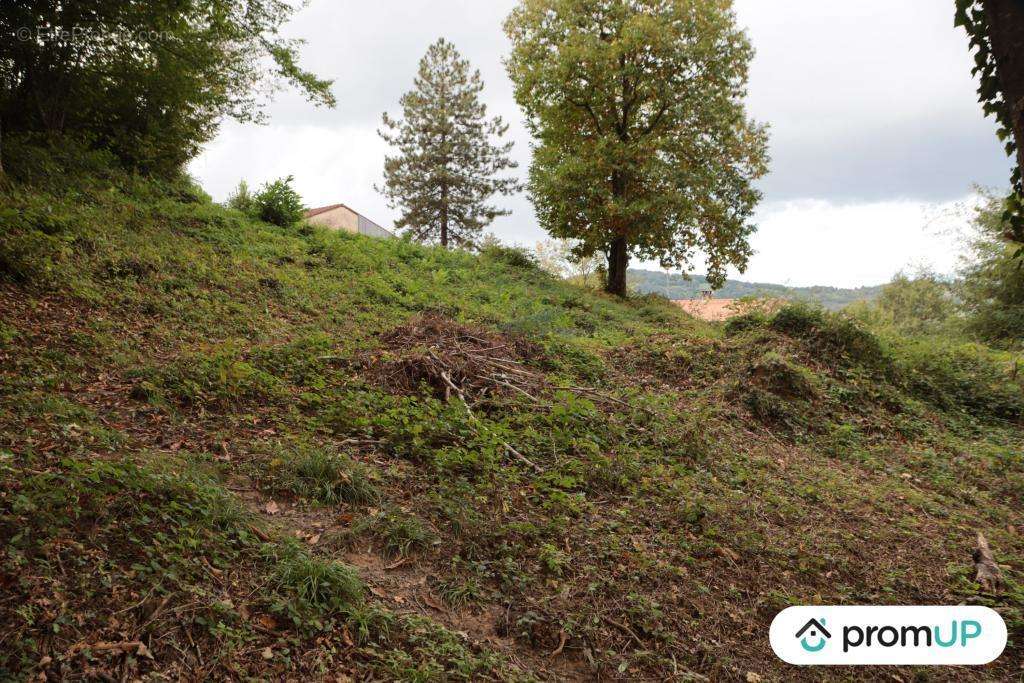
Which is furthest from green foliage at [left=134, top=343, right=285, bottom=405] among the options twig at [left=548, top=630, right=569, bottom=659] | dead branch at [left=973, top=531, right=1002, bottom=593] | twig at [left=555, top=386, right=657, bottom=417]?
dead branch at [left=973, top=531, right=1002, bottom=593]

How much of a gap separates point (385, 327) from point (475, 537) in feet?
22.7

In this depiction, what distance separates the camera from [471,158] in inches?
1442

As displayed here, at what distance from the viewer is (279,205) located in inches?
687

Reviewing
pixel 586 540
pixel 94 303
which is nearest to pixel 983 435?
pixel 586 540

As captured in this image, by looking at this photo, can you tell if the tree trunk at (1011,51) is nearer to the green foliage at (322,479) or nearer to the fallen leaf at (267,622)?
the fallen leaf at (267,622)

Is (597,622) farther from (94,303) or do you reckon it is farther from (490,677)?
(94,303)

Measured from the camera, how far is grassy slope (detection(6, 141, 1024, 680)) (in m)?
3.55

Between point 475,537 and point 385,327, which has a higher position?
point 385,327

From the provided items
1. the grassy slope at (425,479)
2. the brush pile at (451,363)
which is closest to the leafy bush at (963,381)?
the grassy slope at (425,479)

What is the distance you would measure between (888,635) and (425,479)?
12.7 feet

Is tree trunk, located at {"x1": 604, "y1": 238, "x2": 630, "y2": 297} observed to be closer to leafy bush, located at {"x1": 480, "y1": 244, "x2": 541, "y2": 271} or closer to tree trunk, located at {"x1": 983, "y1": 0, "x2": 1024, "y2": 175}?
leafy bush, located at {"x1": 480, "y1": 244, "x2": 541, "y2": 271}

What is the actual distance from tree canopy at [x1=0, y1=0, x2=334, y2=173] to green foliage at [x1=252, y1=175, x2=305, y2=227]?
228 centimetres

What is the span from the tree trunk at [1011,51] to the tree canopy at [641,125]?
1675 centimetres

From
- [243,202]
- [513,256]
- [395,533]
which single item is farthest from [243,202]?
[395,533]
